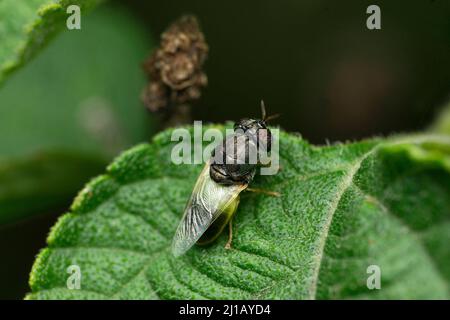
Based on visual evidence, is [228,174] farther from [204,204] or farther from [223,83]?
[223,83]

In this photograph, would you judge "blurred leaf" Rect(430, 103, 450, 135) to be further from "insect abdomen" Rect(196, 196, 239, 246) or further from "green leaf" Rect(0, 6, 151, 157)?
"green leaf" Rect(0, 6, 151, 157)

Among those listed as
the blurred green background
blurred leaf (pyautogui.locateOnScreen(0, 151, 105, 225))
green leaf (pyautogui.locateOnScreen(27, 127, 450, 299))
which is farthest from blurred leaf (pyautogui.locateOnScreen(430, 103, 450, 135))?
blurred leaf (pyautogui.locateOnScreen(0, 151, 105, 225))

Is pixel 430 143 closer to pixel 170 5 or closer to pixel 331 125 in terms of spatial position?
pixel 331 125

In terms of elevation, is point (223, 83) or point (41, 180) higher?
point (223, 83)

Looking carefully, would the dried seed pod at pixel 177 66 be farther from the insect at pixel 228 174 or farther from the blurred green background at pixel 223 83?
the blurred green background at pixel 223 83

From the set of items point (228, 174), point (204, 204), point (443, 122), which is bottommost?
point (204, 204)

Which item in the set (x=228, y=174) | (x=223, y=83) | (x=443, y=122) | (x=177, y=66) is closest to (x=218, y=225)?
(x=228, y=174)
